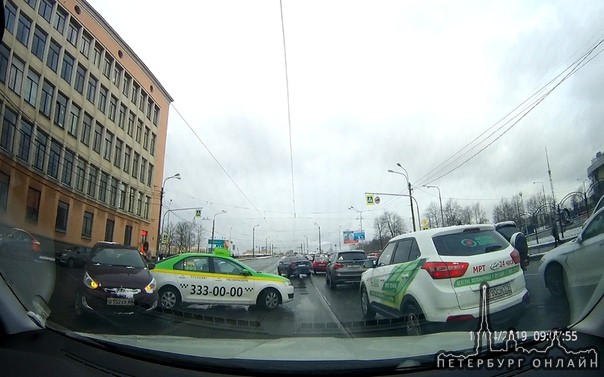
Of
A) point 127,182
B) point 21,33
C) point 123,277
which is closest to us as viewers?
point 21,33

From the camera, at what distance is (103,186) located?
461 centimetres

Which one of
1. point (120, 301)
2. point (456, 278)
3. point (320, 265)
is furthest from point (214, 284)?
point (320, 265)

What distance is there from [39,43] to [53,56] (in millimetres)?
199

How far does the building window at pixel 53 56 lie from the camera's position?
392cm

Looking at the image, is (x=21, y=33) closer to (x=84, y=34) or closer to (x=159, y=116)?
(x=84, y=34)

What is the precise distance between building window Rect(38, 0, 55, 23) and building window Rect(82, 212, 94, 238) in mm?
2103

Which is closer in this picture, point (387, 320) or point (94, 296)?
point (387, 320)

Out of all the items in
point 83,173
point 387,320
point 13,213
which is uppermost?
point 83,173

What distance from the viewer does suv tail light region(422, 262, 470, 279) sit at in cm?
512

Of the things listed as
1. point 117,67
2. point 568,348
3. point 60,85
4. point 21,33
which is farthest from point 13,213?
point 568,348

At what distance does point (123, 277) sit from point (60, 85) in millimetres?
4648

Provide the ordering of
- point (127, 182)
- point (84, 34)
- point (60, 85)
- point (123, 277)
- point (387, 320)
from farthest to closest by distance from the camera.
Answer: point (123, 277)
point (387, 320)
point (127, 182)
point (84, 34)
point (60, 85)

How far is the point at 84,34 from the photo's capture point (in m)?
4.44

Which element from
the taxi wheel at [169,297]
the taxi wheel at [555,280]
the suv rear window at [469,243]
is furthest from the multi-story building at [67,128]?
the taxi wheel at [555,280]
